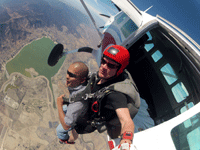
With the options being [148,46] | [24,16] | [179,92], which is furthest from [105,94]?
[24,16]

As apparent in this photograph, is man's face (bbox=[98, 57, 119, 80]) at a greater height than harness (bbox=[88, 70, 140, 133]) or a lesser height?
greater

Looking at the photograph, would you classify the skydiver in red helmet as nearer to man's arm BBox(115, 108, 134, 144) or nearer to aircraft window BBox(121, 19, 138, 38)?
man's arm BBox(115, 108, 134, 144)

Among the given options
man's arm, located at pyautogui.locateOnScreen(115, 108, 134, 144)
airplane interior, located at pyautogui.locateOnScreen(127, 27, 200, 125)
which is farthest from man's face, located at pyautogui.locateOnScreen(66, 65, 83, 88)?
airplane interior, located at pyautogui.locateOnScreen(127, 27, 200, 125)

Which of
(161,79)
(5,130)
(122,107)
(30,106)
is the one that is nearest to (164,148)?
(122,107)

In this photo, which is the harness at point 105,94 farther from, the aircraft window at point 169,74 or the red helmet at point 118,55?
the aircraft window at point 169,74

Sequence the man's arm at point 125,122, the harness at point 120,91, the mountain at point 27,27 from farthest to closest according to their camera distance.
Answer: the mountain at point 27,27
the harness at point 120,91
the man's arm at point 125,122

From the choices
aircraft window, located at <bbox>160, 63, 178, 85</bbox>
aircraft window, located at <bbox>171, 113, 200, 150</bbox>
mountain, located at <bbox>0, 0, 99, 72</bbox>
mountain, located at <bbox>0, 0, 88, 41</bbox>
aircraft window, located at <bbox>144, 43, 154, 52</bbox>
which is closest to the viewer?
aircraft window, located at <bbox>171, 113, 200, 150</bbox>

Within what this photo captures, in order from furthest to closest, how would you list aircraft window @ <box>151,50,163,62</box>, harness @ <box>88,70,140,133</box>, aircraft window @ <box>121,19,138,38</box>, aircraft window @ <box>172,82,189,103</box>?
1. aircraft window @ <box>151,50,163,62</box>
2. aircraft window @ <box>121,19,138,38</box>
3. aircraft window @ <box>172,82,189,103</box>
4. harness @ <box>88,70,140,133</box>

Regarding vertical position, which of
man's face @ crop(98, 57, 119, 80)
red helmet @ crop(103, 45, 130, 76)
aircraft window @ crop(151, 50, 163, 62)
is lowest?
aircraft window @ crop(151, 50, 163, 62)

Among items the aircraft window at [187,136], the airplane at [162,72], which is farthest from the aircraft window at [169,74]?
the aircraft window at [187,136]
